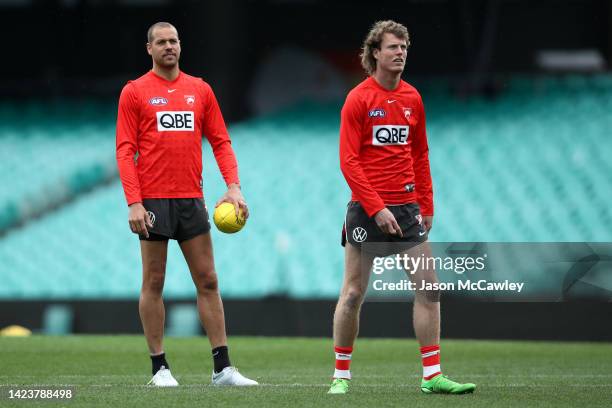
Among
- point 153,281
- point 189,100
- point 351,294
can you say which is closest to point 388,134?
point 351,294

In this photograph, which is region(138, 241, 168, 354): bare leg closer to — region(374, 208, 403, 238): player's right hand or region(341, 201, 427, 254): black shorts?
region(341, 201, 427, 254): black shorts

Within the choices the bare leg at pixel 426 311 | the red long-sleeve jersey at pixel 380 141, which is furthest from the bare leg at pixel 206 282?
the bare leg at pixel 426 311

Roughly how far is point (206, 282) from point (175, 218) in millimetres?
410

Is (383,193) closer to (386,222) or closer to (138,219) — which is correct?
(386,222)

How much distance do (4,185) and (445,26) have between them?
6.99 meters

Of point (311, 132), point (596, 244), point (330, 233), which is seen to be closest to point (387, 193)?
point (596, 244)

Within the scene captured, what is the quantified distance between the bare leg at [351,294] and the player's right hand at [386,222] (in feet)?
0.75

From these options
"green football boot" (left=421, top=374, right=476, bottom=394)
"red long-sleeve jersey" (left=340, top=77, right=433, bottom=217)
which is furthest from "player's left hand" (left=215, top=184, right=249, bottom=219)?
"green football boot" (left=421, top=374, right=476, bottom=394)

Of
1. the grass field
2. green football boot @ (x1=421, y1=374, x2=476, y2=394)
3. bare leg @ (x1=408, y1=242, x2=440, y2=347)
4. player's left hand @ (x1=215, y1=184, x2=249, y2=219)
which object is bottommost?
the grass field

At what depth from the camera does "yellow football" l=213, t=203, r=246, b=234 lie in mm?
6781

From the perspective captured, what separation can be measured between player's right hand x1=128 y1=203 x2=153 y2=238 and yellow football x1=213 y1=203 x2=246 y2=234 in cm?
41

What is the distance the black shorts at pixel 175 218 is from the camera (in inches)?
265

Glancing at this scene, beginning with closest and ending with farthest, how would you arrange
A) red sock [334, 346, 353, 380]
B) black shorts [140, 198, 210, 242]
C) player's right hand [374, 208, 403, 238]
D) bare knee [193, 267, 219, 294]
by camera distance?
player's right hand [374, 208, 403, 238]
red sock [334, 346, 353, 380]
black shorts [140, 198, 210, 242]
bare knee [193, 267, 219, 294]

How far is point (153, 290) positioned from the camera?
684 cm
